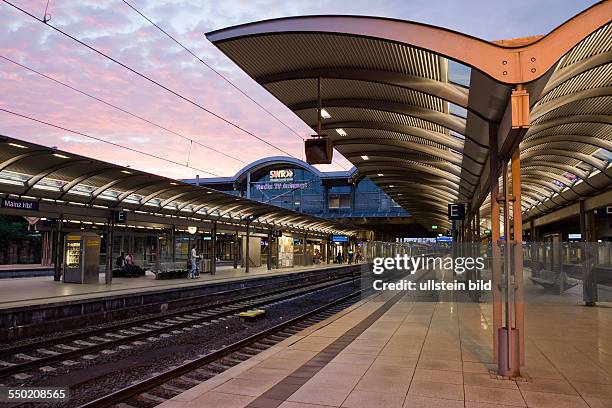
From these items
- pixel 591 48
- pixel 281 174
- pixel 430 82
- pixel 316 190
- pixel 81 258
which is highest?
pixel 281 174

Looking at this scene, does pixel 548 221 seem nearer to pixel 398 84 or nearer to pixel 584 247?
pixel 584 247

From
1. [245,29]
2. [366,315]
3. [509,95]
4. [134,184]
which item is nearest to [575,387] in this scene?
[509,95]

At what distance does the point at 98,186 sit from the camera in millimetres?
16953

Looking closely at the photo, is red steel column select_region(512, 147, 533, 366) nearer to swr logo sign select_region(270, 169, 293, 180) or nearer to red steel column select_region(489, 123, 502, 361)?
red steel column select_region(489, 123, 502, 361)

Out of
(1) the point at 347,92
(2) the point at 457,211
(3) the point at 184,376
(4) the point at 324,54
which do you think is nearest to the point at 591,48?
(4) the point at 324,54

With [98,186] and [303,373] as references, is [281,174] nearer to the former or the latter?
[98,186]

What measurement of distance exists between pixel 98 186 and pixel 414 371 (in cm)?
1381

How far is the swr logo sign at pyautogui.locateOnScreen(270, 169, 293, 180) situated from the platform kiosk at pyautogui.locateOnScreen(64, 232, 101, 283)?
45.4 meters

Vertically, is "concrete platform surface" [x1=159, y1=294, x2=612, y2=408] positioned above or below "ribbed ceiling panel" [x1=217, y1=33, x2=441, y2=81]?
below

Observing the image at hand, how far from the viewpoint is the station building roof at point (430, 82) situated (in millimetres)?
5547

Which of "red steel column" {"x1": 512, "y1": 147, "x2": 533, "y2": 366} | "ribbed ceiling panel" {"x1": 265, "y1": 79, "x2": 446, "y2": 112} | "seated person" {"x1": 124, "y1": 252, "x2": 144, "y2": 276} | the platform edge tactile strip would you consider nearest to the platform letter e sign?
the platform edge tactile strip

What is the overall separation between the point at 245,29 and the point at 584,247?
40.3 ft

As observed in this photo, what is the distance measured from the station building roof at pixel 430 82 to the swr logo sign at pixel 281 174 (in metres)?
50.2

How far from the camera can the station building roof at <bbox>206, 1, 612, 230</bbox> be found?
5547 mm
